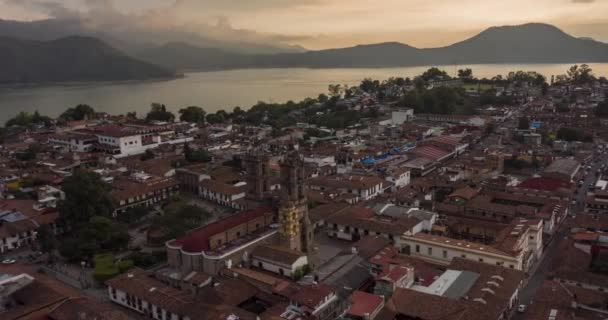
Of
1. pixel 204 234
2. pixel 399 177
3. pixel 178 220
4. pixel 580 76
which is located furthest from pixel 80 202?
pixel 580 76

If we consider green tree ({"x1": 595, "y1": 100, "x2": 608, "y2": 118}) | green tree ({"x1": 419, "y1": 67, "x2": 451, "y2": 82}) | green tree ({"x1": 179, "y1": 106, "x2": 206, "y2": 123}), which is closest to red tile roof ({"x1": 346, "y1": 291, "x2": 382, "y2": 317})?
green tree ({"x1": 179, "y1": 106, "x2": 206, "y2": 123})

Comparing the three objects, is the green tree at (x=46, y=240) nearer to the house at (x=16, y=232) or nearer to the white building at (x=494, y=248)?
the house at (x=16, y=232)

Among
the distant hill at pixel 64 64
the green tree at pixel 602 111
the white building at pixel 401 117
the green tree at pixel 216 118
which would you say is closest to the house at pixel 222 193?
the green tree at pixel 216 118

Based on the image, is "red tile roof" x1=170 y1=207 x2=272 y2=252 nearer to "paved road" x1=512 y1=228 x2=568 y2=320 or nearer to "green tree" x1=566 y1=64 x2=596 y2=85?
"paved road" x1=512 y1=228 x2=568 y2=320

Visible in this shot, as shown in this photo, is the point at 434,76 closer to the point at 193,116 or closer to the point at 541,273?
the point at 193,116

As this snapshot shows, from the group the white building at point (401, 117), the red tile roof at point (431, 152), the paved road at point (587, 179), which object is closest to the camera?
Result: the paved road at point (587, 179)

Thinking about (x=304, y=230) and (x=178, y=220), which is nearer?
(x=304, y=230)
